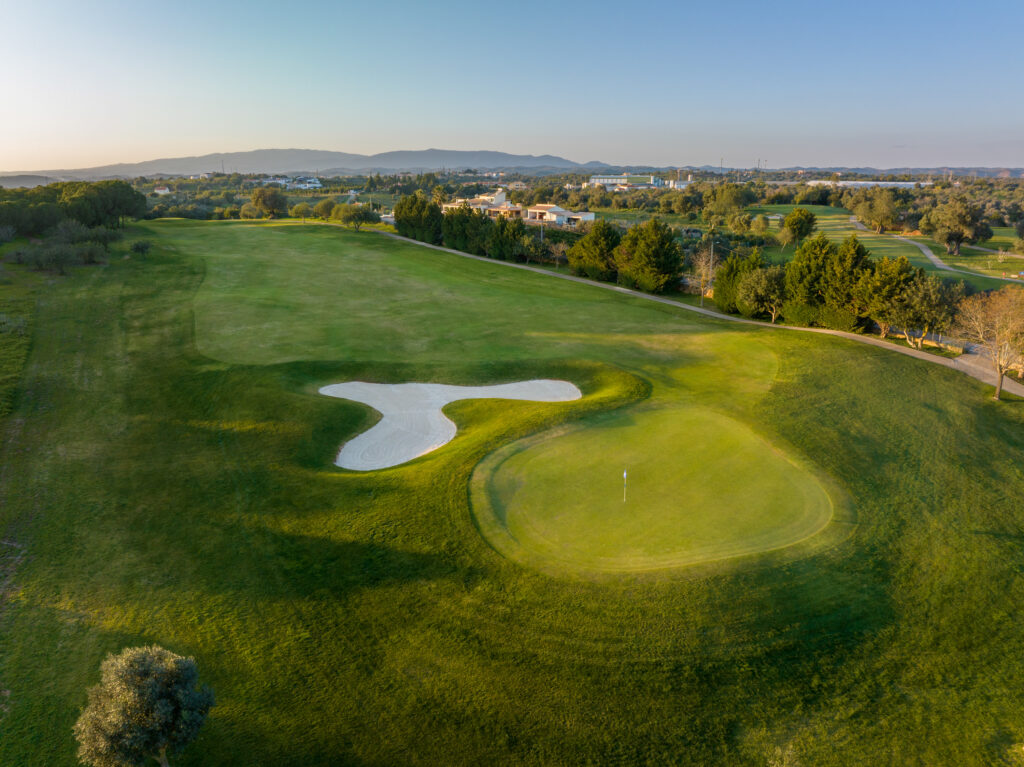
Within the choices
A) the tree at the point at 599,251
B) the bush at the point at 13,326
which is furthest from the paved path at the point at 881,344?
the bush at the point at 13,326

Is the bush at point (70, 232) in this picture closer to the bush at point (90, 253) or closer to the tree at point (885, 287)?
the bush at point (90, 253)

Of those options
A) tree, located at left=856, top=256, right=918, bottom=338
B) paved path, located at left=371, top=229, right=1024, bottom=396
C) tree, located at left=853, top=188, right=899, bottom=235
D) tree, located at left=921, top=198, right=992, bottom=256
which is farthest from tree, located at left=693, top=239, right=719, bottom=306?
tree, located at left=853, top=188, right=899, bottom=235

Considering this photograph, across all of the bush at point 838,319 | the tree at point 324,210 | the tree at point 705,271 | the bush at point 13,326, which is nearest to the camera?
the bush at point 13,326

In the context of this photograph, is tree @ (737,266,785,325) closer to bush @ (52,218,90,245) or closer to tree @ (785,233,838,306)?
tree @ (785,233,838,306)

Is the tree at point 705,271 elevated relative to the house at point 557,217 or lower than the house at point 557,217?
lower

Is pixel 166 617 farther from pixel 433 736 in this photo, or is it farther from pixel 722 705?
pixel 722 705
